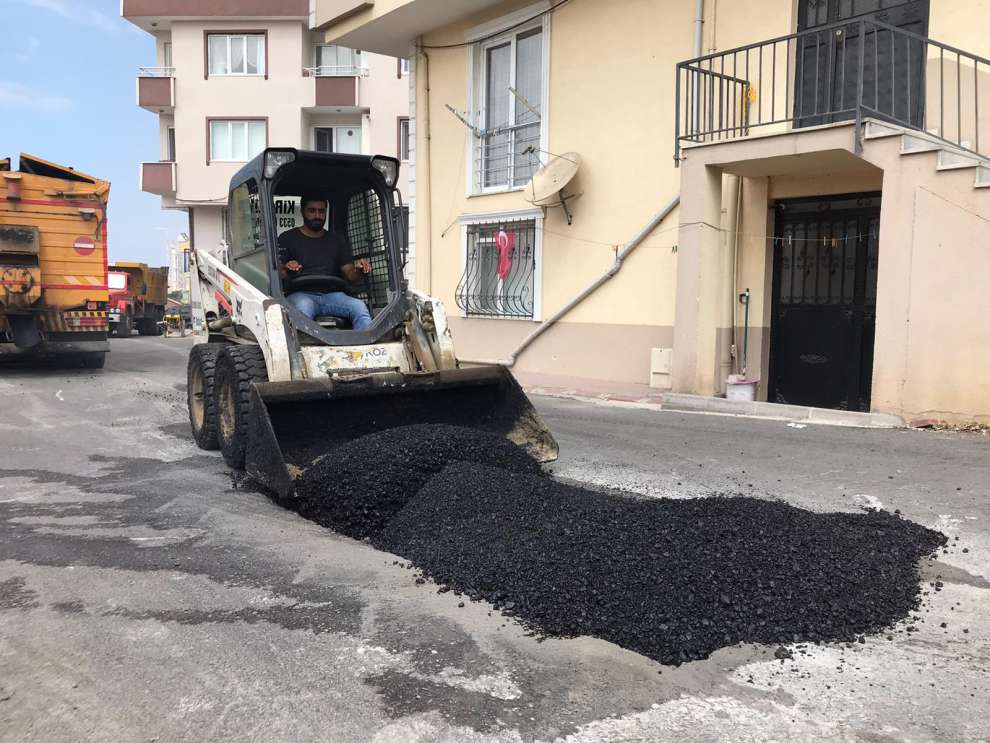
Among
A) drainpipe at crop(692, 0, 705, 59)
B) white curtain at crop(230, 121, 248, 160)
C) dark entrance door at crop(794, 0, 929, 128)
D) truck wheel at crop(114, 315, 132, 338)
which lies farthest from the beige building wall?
white curtain at crop(230, 121, 248, 160)

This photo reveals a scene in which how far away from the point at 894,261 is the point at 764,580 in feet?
19.6

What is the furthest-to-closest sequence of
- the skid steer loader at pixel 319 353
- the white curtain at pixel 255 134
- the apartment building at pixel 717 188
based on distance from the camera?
A: the white curtain at pixel 255 134
the apartment building at pixel 717 188
the skid steer loader at pixel 319 353

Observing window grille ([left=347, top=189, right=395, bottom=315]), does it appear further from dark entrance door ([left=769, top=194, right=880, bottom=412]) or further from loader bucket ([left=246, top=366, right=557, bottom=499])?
dark entrance door ([left=769, top=194, right=880, bottom=412])

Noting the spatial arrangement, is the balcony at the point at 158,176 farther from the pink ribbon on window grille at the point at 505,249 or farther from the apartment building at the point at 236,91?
the pink ribbon on window grille at the point at 505,249

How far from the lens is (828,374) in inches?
408

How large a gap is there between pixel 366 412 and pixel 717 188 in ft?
19.7

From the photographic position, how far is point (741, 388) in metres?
10.0

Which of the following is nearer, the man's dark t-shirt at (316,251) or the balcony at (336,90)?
the man's dark t-shirt at (316,251)

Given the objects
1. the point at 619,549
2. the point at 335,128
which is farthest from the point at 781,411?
the point at 335,128

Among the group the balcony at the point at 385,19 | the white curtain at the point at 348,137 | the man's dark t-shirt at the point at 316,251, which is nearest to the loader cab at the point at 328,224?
the man's dark t-shirt at the point at 316,251

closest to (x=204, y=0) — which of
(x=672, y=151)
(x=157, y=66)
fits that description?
(x=157, y=66)

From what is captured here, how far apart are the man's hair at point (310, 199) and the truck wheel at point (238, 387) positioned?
169 cm

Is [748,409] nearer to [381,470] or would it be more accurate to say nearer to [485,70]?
[381,470]

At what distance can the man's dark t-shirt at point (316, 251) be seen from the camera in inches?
294
